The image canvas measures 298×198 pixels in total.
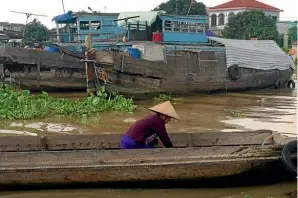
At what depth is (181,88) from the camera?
15367 mm

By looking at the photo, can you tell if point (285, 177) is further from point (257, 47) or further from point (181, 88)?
point (257, 47)

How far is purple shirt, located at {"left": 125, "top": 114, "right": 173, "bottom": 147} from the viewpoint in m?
5.14

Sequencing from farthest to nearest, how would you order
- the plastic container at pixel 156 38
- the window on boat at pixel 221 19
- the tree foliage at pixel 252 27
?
the window on boat at pixel 221 19 < the tree foliage at pixel 252 27 < the plastic container at pixel 156 38

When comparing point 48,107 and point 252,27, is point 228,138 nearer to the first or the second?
point 48,107

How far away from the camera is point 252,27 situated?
34.2m

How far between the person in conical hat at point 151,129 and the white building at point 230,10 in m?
40.1

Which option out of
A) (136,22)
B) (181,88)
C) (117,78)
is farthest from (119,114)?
(136,22)

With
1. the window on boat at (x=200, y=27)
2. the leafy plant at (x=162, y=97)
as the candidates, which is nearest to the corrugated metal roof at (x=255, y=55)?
the window on boat at (x=200, y=27)

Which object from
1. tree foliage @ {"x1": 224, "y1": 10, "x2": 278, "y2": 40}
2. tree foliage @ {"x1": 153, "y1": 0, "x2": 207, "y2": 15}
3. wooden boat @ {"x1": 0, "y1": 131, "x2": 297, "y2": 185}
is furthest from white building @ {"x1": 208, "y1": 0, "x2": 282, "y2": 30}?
wooden boat @ {"x1": 0, "y1": 131, "x2": 297, "y2": 185}

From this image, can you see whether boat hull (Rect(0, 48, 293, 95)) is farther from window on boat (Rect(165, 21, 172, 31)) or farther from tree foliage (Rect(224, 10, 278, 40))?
tree foliage (Rect(224, 10, 278, 40))

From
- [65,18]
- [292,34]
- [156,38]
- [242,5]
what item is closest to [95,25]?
[65,18]

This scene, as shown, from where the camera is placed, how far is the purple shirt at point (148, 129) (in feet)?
16.9

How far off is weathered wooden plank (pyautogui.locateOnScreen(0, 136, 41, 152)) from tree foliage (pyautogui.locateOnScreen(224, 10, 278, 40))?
29.4m

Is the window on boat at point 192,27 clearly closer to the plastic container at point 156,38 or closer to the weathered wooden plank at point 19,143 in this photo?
the plastic container at point 156,38
